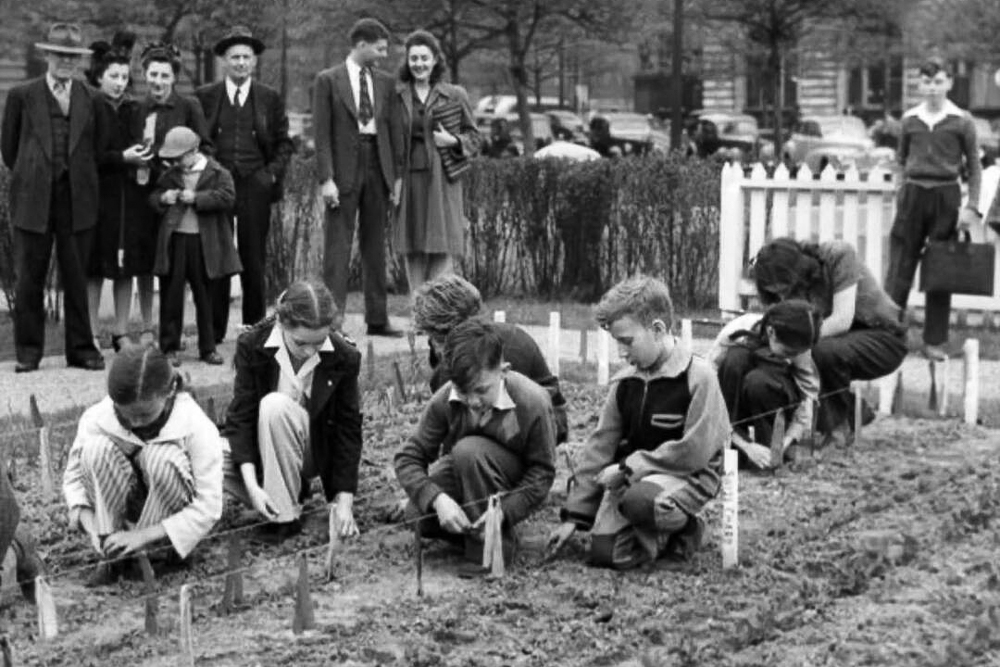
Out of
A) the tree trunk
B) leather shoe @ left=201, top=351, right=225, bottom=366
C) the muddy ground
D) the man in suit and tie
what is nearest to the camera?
the muddy ground

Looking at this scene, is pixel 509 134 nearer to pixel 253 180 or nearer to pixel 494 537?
pixel 253 180

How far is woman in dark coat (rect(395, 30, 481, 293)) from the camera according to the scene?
43.8 ft

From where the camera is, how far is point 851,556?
752 centimetres

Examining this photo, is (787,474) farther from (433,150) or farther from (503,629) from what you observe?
(433,150)

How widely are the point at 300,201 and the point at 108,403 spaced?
8.36m

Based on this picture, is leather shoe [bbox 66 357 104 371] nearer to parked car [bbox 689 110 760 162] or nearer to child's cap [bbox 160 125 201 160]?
child's cap [bbox 160 125 201 160]

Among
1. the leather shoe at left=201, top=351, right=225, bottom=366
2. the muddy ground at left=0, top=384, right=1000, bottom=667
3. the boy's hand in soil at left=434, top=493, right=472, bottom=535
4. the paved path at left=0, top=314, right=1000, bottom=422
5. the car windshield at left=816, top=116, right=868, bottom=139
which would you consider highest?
the car windshield at left=816, top=116, right=868, bottom=139

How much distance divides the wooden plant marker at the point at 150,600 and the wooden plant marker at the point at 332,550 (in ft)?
2.08

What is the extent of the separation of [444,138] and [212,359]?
86.6 inches

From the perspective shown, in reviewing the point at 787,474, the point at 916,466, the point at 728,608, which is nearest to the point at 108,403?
the point at 728,608

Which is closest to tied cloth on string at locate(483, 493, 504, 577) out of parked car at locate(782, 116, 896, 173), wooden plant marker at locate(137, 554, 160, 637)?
wooden plant marker at locate(137, 554, 160, 637)

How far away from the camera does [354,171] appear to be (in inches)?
522

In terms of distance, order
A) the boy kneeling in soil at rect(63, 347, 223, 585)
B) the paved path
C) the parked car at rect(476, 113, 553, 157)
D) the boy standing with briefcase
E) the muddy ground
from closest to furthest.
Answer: the muddy ground
the boy kneeling in soil at rect(63, 347, 223, 585)
the paved path
the boy standing with briefcase
the parked car at rect(476, 113, 553, 157)

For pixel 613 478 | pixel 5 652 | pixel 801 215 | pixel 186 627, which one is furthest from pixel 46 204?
pixel 5 652
